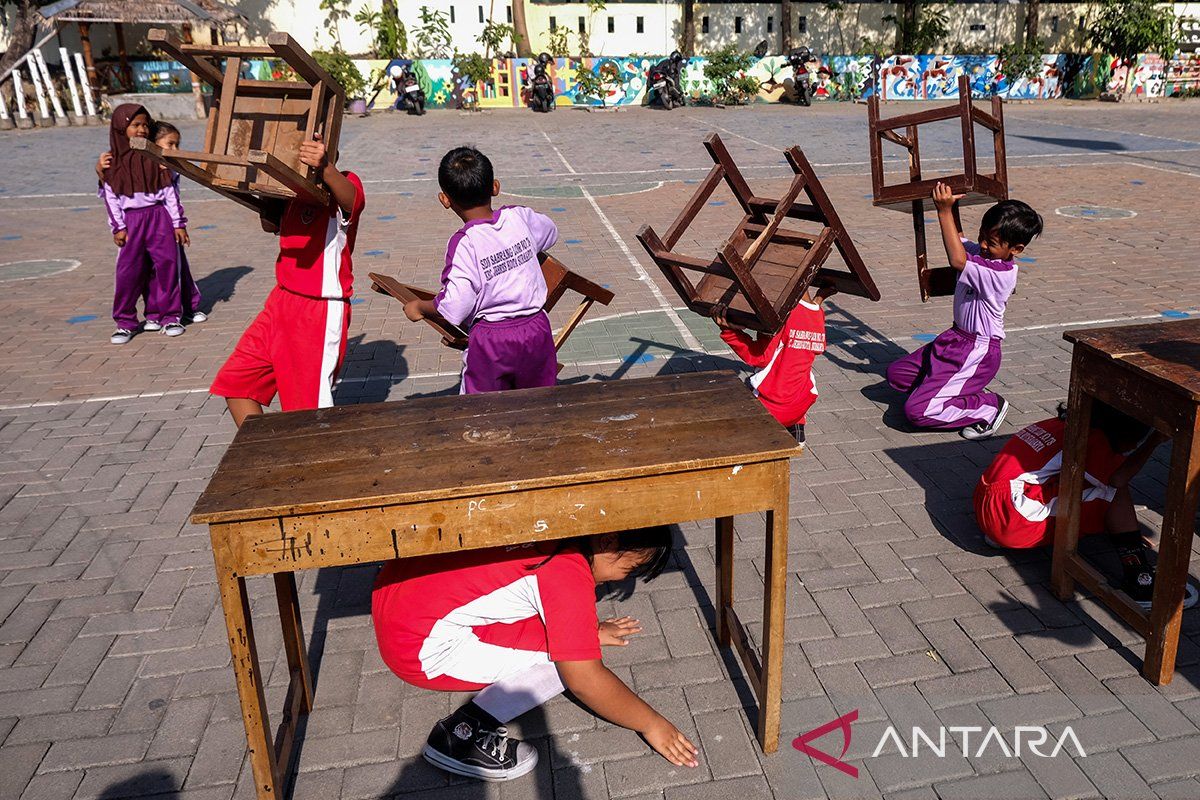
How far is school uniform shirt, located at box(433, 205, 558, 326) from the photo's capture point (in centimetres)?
384

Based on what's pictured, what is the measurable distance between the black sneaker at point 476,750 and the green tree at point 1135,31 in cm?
3317

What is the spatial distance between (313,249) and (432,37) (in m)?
33.6

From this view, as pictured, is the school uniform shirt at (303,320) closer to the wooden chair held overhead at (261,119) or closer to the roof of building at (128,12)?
the wooden chair held overhead at (261,119)

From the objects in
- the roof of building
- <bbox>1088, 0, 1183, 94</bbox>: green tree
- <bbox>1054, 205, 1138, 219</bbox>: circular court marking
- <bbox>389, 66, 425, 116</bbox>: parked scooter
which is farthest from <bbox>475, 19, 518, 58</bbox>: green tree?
<bbox>1054, 205, 1138, 219</bbox>: circular court marking

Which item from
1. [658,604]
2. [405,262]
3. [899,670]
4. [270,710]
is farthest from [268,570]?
[405,262]

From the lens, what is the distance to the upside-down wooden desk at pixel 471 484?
2.35 metres

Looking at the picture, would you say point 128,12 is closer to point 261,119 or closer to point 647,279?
point 647,279

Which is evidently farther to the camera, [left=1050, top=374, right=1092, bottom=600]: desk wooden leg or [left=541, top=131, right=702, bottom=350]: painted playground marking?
[left=541, top=131, right=702, bottom=350]: painted playground marking

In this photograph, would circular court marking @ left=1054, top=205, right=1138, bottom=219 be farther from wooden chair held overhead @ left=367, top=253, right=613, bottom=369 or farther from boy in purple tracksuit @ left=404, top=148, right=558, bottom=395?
boy in purple tracksuit @ left=404, top=148, right=558, bottom=395

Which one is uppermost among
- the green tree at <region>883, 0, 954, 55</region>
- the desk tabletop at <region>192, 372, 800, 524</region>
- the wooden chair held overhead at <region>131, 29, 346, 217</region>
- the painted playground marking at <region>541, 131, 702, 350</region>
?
the green tree at <region>883, 0, 954, 55</region>

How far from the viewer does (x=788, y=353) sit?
191 inches

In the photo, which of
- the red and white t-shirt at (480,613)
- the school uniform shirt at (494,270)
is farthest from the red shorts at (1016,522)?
the school uniform shirt at (494,270)

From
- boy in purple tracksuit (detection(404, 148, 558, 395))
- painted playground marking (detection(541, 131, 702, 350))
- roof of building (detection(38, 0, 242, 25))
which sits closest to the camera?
boy in purple tracksuit (detection(404, 148, 558, 395))

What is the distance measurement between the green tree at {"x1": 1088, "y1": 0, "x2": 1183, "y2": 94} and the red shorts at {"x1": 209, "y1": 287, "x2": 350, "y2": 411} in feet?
105
